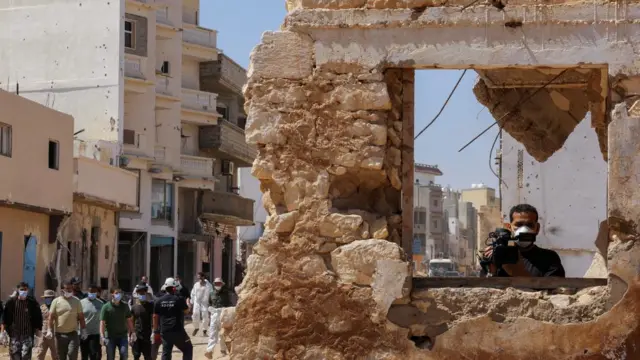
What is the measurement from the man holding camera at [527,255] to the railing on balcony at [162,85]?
2819 centimetres

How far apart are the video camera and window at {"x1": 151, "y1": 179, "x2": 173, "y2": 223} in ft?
88.9

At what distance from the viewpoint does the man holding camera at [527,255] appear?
24.8ft

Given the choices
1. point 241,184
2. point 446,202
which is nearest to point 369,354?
point 241,184

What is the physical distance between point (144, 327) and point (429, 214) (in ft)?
188

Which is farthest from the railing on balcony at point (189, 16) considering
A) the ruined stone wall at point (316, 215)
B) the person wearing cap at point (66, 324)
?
the ruined stone wall at point (316, 215)

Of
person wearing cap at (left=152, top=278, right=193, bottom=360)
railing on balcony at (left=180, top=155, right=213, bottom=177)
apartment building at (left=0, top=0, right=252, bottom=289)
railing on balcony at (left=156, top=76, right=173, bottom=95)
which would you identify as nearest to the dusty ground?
person wearing cap at (left=152, top=278, right=193, bottom=360)

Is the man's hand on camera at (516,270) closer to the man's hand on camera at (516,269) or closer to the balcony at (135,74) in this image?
the man's hand on camera at (516,269)

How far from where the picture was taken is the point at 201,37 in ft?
125

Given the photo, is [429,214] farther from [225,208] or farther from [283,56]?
[283,56]

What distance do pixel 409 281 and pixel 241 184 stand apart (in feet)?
144

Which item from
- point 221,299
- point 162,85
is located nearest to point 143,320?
point 221,299

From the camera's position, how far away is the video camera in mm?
7332

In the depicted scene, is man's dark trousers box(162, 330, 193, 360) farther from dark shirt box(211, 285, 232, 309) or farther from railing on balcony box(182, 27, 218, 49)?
railing on balcony box(182, 27, 218, 49)

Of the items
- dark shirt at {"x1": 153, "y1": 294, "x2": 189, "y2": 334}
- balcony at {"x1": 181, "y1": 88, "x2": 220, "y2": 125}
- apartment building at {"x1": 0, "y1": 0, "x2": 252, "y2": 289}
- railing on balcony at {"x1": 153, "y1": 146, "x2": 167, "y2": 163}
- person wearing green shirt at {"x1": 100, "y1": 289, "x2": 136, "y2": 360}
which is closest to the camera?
dark shirt at {"x1": 153, "y1": 294, "x2": 189, "y2": 334}
